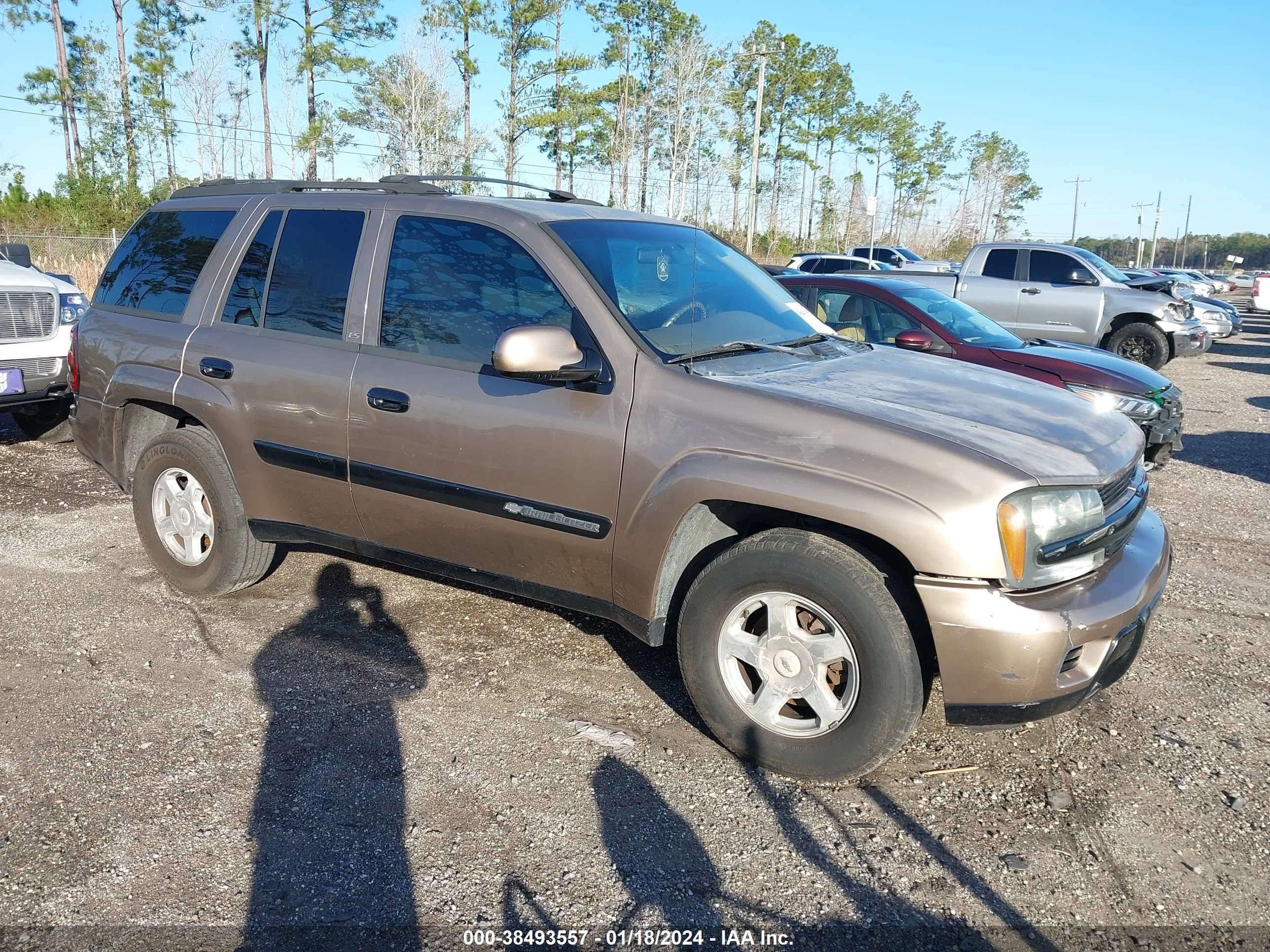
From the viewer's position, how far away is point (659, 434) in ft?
10.1

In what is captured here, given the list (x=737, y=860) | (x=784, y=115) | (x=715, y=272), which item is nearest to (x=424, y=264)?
(x=715, y=272)

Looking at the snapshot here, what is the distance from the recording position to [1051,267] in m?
13.0

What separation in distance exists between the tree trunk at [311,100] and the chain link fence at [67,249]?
386 inches

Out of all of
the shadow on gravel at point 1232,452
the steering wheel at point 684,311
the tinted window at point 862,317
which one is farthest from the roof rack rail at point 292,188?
the shadow on gravel at point 1232,452

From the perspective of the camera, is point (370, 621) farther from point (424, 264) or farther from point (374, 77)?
point (374, 77)

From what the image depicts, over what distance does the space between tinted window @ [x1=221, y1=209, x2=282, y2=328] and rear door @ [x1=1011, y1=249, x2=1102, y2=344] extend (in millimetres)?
10826

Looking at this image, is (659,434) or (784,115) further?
(784,115)

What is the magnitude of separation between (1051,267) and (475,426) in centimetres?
1186

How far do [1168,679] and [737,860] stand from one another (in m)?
2.23

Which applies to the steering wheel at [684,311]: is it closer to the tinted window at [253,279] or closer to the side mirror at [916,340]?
the tinted window at [253,279]

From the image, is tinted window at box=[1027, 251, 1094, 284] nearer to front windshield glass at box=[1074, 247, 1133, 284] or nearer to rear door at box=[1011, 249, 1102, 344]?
rear door at box=[1011, 249, 1102, 344]

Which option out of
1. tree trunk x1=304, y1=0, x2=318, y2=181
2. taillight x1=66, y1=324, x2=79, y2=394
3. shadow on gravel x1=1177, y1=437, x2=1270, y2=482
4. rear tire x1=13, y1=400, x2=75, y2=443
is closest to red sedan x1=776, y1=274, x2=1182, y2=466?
shadow on gravel x1=1177, y1=437, x2=1270, y2=482

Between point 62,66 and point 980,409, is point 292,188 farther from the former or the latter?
point 62,66

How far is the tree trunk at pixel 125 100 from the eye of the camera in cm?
3428
